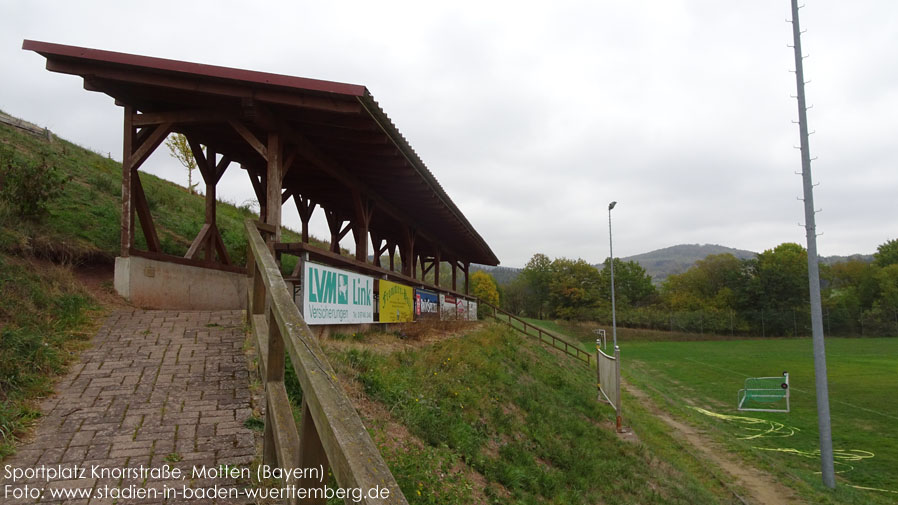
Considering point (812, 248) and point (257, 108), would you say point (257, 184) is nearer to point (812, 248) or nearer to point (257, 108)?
point (257, 108)

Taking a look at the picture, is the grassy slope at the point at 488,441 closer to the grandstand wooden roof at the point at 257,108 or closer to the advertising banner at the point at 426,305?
the advertising banner at the point at 426,305

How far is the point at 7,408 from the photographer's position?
411 cm

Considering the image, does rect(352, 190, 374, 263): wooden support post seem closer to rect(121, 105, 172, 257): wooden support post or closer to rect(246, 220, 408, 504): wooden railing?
rect(121, 105, 172, 257): wooden support post

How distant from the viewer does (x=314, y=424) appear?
2369mm

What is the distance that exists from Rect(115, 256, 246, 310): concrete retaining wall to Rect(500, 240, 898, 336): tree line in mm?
62941

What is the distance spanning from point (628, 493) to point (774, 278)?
80598mm

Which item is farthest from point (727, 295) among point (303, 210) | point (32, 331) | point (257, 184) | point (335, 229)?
point (32, 331)

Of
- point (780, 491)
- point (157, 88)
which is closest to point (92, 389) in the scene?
point (157, 88)

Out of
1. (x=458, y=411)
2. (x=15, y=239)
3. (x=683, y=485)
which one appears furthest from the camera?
(x=683, y=485)

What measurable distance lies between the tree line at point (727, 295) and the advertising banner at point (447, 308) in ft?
170

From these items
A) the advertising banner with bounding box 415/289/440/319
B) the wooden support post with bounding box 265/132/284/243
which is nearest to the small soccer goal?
the advertising banner with bounding box 415/289/440/319

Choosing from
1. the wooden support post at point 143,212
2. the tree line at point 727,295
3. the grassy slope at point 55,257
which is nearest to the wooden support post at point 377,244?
the grassy slope at point 55,257

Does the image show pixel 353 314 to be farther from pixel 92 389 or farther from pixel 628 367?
pixel 628 367

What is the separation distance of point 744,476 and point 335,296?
10.1 meters
